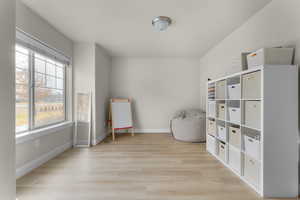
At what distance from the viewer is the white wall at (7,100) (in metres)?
1.08

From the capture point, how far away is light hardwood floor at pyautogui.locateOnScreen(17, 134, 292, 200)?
158 centimetres

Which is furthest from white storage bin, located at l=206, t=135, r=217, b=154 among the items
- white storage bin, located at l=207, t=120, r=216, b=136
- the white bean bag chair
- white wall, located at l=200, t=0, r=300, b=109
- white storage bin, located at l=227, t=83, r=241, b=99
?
white wall, located at l=200, t=0, r=300, b=109

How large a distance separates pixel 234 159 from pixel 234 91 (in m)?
0.94

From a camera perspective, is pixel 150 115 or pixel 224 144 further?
pixel 150 115

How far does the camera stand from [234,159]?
201 centimetres

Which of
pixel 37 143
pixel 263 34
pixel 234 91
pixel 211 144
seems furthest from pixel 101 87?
pixel 263 34

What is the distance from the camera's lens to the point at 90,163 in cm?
233

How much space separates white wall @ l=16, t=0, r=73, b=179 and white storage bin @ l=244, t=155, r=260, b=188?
287cm

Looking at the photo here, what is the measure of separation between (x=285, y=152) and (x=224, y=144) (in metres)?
0.83

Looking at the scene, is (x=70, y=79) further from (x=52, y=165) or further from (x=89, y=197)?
(x=89, y=197)

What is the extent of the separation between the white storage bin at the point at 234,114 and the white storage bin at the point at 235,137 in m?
0.12

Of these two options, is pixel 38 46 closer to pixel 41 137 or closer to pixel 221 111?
pixel 41 137

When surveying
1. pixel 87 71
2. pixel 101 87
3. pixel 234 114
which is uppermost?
Result: pixel 87 71

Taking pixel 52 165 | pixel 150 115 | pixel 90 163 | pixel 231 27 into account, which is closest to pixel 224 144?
pixel 231 27
